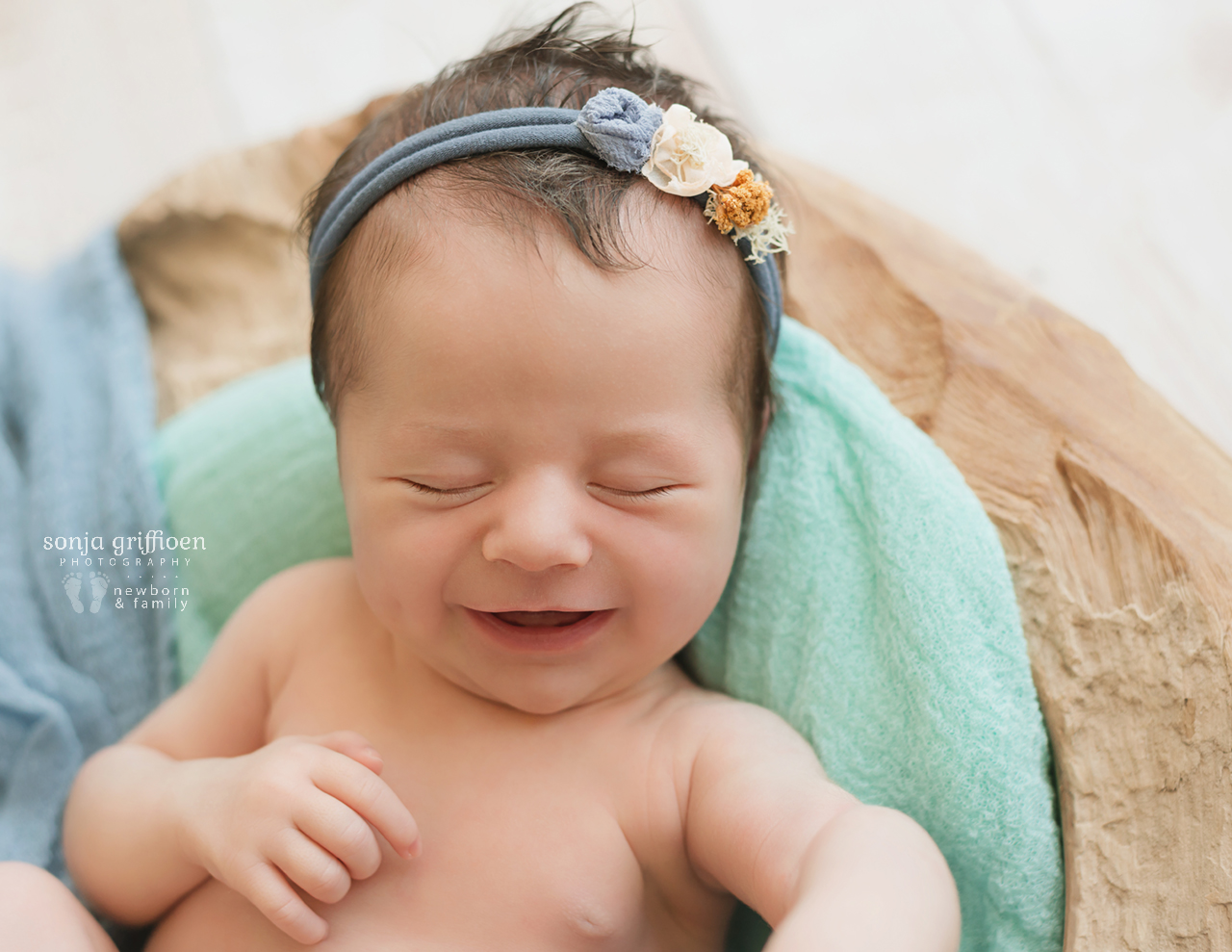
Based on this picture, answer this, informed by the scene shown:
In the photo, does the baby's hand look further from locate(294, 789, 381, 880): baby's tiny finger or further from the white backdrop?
the white backdrop

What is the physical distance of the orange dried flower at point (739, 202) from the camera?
0.96 meters

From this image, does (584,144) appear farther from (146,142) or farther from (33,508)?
(146,142)

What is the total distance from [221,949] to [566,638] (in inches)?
16.9

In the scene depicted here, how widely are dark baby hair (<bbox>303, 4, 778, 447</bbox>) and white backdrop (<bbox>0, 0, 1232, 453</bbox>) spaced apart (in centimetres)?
72

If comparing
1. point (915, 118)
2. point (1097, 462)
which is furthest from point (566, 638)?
point (915, 118)

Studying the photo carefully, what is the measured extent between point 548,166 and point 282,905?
2.20 ft

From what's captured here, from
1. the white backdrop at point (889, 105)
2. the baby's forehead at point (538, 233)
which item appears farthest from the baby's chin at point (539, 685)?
the white backdrop at point (889, 105)

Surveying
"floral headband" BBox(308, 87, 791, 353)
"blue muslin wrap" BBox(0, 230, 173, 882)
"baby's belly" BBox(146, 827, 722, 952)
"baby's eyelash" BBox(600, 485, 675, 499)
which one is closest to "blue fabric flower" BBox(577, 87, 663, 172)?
"floral headband" BBox(308, 87, 791, 353)

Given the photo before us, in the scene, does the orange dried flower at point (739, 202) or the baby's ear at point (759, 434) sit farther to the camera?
the baby's ear at point (759, 434)

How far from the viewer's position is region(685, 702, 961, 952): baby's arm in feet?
2.60

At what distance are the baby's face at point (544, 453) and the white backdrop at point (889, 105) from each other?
0.89 m

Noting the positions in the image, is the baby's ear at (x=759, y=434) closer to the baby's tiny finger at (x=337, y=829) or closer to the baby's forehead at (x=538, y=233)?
the baby's forehead at (x=538, y=233)

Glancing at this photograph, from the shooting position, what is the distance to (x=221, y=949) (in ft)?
3.26

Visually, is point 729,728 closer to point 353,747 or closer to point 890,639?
point 890,639
